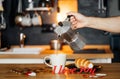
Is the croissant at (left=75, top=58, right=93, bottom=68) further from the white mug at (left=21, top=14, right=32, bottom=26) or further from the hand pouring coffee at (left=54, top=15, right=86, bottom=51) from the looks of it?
the white mug at (left=21, top=14, right=32, bottom=26)

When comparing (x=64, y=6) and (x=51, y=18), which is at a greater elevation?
(x=64, y=6)

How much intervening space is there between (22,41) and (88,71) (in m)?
1.98

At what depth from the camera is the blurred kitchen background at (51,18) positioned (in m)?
3.65

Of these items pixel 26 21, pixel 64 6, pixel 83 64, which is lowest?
pixel 83 64

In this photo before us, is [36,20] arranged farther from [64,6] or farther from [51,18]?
[64,6]

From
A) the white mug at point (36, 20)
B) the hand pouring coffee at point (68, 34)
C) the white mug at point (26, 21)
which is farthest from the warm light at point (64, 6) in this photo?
the hand pouring coffee at point (68, 34)

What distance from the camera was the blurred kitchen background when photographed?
3646mm

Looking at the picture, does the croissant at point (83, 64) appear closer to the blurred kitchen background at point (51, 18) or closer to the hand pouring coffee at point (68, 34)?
the hand pouring coffee at point (68, 34)

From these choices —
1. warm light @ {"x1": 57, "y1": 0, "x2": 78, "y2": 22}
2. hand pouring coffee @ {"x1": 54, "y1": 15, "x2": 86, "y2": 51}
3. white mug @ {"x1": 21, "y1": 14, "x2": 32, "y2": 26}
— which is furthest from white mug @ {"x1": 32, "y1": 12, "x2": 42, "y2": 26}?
hand pouring coffee @ {"x1": 54, "y1": 15, "x2": 86, "y2": 51}

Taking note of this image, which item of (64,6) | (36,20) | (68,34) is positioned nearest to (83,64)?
(68,34)

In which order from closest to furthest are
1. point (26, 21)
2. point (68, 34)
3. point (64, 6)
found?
point (68, 34) < point (26, 21) < point (64, 6)

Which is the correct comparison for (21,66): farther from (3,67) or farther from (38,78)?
(38,78)

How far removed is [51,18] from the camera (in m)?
3.70

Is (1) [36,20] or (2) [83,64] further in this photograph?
(1) [36,20]
